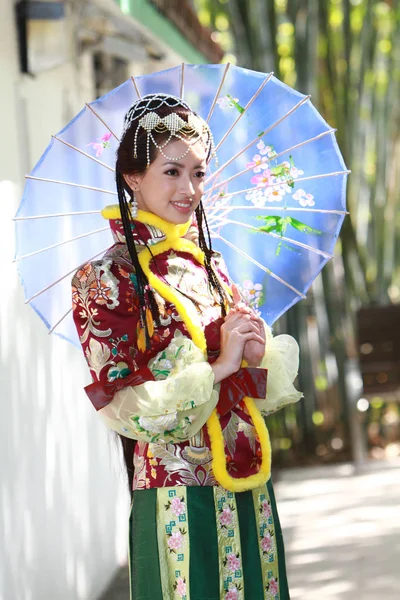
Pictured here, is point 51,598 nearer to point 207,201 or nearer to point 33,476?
point 33,476

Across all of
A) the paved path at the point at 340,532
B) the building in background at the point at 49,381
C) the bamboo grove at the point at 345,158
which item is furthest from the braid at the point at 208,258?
the bamboo grove at the point at 345,158

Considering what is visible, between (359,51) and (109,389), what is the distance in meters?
6.70

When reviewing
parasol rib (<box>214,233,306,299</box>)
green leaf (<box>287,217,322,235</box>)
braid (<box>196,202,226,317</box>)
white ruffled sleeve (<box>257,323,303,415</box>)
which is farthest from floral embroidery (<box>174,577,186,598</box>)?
green leaf (<box>287,217,322,235</box>)

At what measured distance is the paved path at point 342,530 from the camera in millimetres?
4535

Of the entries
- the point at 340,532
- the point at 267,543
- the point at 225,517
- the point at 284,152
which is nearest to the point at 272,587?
the point at 267,543

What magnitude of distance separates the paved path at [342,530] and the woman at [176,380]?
2.07m

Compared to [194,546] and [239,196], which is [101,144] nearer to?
[239,196]

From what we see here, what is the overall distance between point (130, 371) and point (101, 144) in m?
0.68

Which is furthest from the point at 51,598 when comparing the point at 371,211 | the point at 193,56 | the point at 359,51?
the point at 359,51

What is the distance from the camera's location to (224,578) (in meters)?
2.38

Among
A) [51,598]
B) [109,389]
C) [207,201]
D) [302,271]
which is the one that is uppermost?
Answer: [207,201]

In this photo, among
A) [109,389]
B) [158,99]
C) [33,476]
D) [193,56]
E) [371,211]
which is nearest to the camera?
[109,389]

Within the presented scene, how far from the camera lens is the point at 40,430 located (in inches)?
149

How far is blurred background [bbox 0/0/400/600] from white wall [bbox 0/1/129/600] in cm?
1
